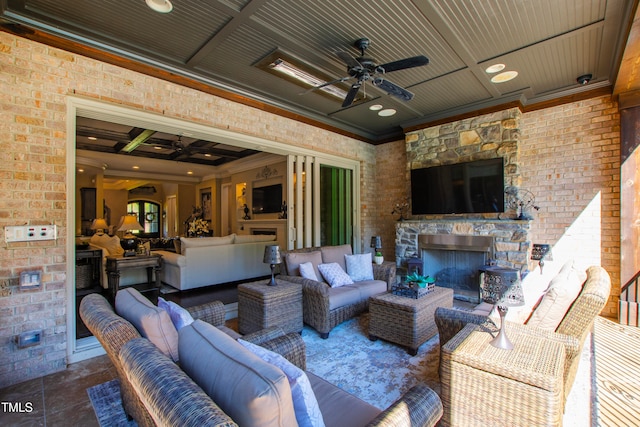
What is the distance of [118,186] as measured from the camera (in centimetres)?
1184

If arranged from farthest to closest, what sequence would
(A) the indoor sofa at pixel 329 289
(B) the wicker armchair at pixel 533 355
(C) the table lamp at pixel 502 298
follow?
(A) the indoor sofa at pixel 329 289 → (C) the table lamp at pixel 502 298 → (B) the wicker armchair at pixel 533 355

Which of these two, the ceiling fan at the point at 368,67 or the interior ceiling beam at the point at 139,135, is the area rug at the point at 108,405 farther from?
the interior ceiling beam at the point at 139,135

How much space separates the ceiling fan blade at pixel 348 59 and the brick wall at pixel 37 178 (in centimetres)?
222

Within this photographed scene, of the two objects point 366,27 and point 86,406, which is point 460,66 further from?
point 86,406

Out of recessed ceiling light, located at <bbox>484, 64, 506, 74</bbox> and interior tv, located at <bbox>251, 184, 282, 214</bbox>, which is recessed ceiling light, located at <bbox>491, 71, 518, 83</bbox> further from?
interior tv, located at <bbox>251, 184, 282, 214</bbox>

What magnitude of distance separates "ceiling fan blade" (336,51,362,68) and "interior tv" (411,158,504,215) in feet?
9.24

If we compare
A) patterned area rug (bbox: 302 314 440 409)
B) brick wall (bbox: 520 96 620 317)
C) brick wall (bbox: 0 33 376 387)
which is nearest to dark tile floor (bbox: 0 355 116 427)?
brick wall (bbox: 0 33 376 387)

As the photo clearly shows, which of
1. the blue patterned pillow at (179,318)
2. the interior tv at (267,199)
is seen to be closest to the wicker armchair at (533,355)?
the blue patterned pillow at (179,318)

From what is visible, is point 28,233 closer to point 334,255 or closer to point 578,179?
point 334,255

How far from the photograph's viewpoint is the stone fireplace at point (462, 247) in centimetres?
434

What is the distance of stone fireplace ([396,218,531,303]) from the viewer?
4.34 m

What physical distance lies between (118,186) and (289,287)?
11571mm

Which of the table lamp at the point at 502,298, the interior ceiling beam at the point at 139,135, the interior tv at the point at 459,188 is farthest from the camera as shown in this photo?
the interior ceiling beam at the point at 139,135

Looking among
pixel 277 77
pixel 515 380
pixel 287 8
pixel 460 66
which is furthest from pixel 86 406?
pixel 460 66
